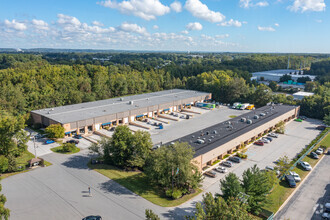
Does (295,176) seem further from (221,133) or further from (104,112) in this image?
(104,112)

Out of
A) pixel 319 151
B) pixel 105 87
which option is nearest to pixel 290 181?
pixel 319 151

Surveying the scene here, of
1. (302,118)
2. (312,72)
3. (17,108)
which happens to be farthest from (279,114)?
(312,72)

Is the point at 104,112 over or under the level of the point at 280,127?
over

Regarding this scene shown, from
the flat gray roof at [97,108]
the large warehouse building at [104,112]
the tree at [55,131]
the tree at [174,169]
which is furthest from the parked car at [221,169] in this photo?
the tree at [55,131]

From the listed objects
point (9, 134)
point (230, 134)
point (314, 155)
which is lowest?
point (314, 155)

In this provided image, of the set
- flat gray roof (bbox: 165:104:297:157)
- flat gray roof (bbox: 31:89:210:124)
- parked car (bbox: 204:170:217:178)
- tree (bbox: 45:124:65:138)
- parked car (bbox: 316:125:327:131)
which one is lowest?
parked car (bbox: 204:170:217:178)

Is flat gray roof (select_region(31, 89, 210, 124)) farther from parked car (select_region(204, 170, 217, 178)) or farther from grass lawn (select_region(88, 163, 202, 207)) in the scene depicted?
parked car (select_region(204, 170, 217, 178))

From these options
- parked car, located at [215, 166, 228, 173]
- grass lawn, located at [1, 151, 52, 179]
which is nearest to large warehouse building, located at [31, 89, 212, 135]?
grass lawn, located at [1, 151, 52, 179]
